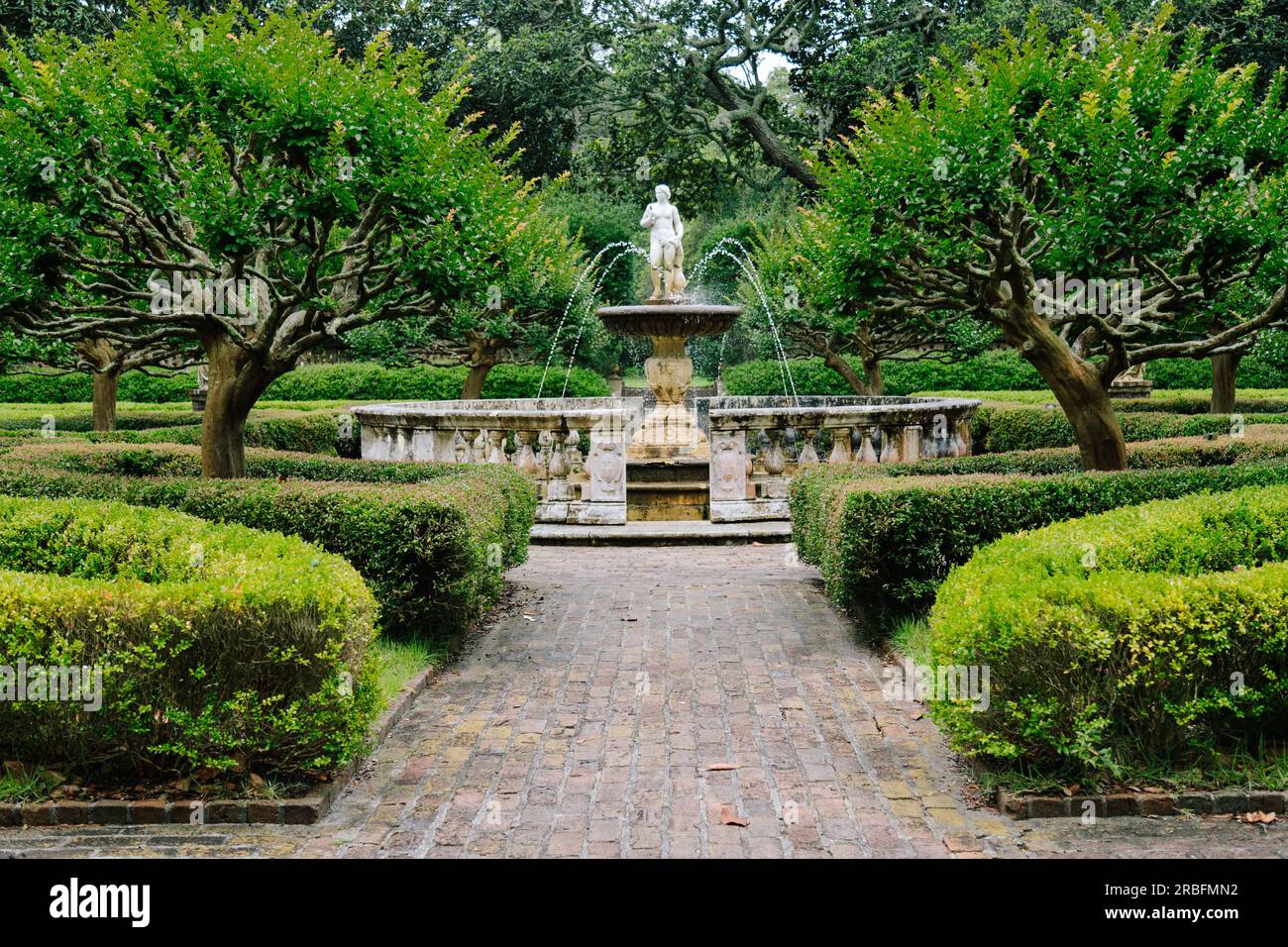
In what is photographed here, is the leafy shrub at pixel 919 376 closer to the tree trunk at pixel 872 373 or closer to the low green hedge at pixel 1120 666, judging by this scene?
the tree trunk at pixel 872 373

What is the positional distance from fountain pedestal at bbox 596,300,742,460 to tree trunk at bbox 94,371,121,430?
778 centimetres

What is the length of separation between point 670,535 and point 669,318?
16.5ft

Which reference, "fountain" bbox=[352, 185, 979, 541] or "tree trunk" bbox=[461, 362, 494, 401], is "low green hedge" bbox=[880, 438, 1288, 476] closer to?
"fountain" bbox=[352, 185, 979, 541]

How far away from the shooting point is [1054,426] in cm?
1544

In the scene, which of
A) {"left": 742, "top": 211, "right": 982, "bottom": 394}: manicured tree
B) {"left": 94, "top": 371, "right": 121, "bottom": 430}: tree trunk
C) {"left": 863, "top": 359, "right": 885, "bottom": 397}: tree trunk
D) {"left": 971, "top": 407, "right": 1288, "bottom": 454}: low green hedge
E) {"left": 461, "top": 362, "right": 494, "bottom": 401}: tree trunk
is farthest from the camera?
{"left": 461, "top": 362, "right": 494, "bottom": 401}: tree trunk

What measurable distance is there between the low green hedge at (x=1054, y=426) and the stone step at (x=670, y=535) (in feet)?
14.7

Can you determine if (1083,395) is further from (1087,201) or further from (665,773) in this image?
(665,773)

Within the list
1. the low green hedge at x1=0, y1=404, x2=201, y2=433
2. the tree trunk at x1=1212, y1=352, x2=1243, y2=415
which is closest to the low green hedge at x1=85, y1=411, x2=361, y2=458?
the low green hedge at x1=0, y1=404, x2=201, y2=433

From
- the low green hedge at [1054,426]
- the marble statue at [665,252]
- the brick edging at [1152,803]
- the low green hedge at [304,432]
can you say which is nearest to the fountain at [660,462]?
the low green hedge at [1054,426]

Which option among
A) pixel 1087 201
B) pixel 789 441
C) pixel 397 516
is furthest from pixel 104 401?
pixel 1087 201

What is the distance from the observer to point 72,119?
8688 mm

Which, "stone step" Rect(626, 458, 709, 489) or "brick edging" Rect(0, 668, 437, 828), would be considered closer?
"brick edging" Rect(0, 668, 437, 828)

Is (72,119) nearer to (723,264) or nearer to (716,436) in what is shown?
(716,436)

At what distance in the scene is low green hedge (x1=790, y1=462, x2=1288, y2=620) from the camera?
759cm
